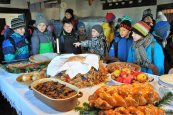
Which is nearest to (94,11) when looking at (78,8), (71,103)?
(78,8)

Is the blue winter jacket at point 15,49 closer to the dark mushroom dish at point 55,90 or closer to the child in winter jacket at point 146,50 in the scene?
the dark mushroom dish at point 55,90

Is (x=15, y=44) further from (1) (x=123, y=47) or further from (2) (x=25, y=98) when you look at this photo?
(1) (x=123, y=47)

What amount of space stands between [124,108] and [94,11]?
445cm

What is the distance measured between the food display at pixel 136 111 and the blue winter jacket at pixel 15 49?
143 cm

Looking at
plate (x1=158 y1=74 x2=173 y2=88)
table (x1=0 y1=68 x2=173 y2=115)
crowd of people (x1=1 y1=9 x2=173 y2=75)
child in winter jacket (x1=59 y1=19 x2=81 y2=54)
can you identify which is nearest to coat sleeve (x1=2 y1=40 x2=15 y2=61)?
crowd of people (x1=1 y1=9 x2=173 y2=75)

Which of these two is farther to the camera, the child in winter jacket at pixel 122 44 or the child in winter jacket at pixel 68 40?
the child in winter jacket at pixel 68 40

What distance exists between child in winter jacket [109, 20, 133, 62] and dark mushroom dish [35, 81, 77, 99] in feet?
4.07

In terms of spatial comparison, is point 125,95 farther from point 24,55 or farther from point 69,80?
point 24,55

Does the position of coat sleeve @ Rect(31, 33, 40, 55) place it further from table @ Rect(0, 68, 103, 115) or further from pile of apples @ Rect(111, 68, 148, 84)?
pile of apples @ Rect(111, 68, 148, 84)

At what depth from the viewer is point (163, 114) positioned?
74 cm

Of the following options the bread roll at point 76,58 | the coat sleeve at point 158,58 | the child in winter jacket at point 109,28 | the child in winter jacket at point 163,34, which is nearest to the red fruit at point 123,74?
the bread roll at point 76,58

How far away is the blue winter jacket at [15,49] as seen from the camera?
6.12 ft

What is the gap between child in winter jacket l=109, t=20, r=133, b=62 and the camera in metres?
2.04

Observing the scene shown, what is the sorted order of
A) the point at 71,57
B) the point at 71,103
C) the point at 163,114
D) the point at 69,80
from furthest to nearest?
the point at 71,57 < the point at 69,80 < the point at 71,103 < the point at 163,114
